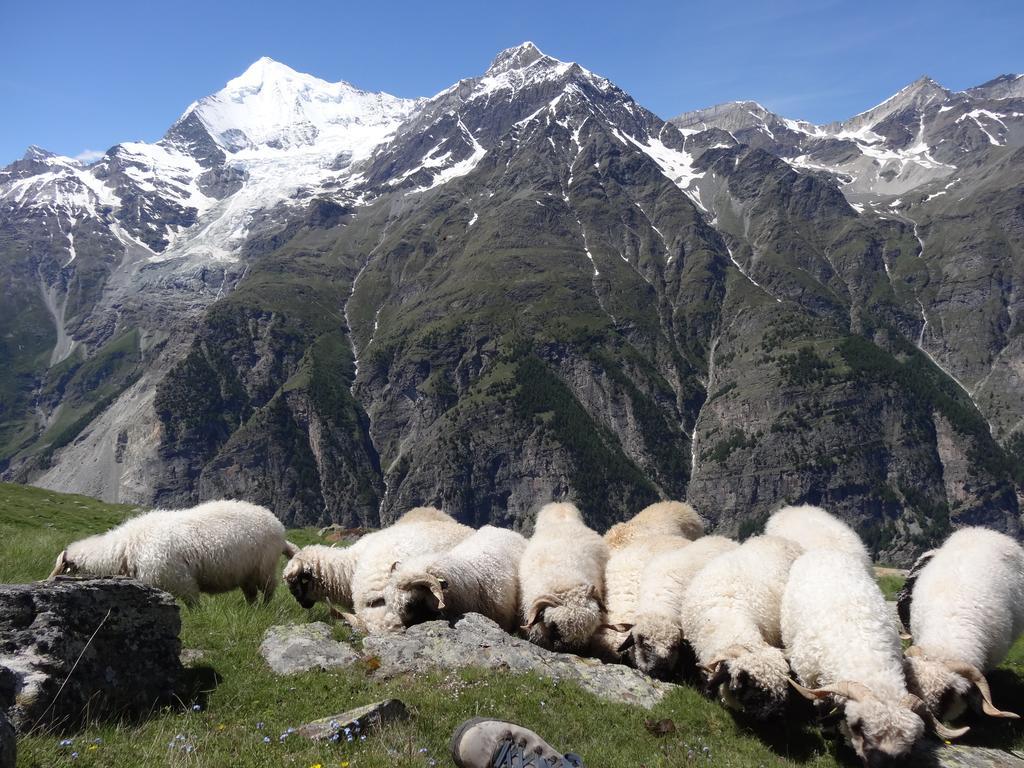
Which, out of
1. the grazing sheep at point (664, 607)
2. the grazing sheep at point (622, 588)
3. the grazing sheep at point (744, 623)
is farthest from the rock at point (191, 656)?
the grazing sheep at point (744, 623)

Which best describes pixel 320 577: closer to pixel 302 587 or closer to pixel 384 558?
pixel 302 587

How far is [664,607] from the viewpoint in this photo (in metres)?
12.7

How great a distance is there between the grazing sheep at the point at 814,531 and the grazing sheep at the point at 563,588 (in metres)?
4.73

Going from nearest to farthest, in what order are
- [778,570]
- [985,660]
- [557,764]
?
[557,764] < [985,660] < [778,570]

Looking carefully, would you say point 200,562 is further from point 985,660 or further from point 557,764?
point 985,660

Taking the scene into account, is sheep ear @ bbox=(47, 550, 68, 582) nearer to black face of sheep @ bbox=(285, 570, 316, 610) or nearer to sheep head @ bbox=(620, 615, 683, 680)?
black face of sheep @ bbox=(285, 570, 316, 610)

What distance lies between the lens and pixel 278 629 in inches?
458

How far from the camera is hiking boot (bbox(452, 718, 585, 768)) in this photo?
709 cm

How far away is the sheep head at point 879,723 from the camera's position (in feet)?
27.5

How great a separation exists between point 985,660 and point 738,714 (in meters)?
5.07

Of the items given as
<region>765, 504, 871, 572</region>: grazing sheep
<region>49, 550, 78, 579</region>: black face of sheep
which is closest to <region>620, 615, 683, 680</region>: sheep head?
<region>765, 504, 871, 572</region>: grazing sheep

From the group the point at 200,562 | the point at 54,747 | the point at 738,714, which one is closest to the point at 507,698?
the point at 738,714

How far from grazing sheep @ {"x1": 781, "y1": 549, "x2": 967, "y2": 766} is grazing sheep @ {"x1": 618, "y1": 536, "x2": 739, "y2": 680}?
6.32ft

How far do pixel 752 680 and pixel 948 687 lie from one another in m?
2.86
